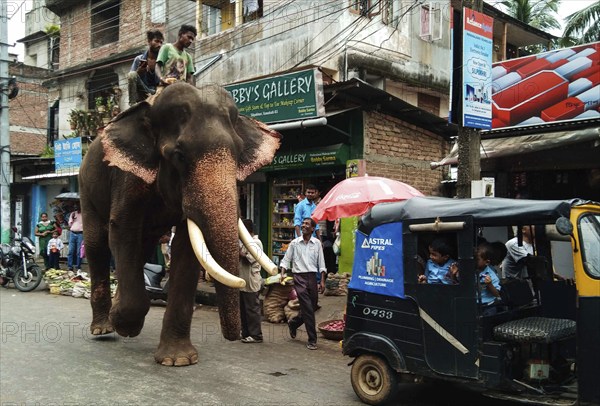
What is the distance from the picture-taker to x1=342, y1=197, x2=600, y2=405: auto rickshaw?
4211mm

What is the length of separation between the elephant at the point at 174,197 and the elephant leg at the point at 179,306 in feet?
0.03

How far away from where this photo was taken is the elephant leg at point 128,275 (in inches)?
232

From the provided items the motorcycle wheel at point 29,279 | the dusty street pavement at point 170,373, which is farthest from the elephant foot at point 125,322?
the motorcycle wheel at point 29,279

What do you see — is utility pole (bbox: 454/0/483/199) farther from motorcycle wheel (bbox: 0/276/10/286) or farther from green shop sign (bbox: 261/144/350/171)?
motorcycle wheel (bbox: 0/276/10/286)

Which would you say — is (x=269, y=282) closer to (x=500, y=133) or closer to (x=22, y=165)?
(x=500, y=133)

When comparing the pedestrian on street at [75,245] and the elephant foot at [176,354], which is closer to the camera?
the elephant foot at [176,354]

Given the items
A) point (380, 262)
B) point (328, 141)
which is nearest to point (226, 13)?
point (328, 141)

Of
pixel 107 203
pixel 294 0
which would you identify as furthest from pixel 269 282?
pixel 294 0

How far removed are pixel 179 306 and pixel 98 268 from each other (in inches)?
71.7

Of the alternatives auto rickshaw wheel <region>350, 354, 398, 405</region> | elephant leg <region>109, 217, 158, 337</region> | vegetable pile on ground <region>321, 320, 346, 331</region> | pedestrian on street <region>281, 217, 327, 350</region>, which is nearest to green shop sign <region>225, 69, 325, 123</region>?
pedestrian on street <region>281, 217, 327, 350</region>

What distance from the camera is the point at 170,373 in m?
5.89

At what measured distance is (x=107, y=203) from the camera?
669cm

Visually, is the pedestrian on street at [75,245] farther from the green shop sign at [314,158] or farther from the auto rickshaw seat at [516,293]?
the auto rickshaw seat at [516,293]

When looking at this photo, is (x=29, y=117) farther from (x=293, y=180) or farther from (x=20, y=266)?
(x=293, y=180)
